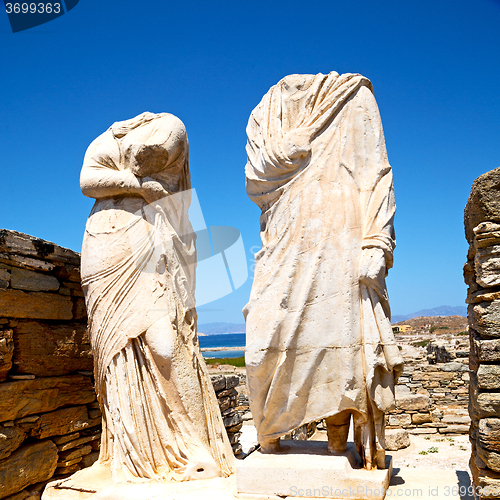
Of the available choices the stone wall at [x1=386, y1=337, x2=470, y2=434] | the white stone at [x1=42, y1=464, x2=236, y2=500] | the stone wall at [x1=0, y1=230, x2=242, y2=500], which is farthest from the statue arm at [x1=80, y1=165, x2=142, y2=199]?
the stone wall at [x1=386, y1=337, x2=470, y2=434]

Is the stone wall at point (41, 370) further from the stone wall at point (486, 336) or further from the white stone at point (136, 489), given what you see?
the stone wall at point (486, 336)

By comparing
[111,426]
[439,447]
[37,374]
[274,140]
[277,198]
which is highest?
[274,140]

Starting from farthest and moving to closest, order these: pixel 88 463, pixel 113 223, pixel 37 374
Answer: pixel 88 463 < pixel 37 374 < pixel 113 223

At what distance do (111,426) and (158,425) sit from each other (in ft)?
1.37

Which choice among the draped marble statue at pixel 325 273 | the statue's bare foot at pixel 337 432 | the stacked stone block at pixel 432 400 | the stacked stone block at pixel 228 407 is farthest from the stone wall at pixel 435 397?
the draped marble statue at pixel 325 273

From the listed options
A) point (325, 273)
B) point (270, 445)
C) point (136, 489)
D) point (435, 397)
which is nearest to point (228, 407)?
point (136, 489)

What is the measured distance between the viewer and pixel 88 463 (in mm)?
5016

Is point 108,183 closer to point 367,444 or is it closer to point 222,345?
point 367,444

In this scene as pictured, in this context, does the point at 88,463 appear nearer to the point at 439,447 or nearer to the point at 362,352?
the point at 362,352

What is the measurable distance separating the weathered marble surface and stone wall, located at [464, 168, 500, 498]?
5.64 ft

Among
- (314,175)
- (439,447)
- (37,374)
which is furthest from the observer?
(439,447)

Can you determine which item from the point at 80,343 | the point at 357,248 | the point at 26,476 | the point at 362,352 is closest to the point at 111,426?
the point at 26,476

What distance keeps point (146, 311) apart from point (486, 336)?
232 centimetres

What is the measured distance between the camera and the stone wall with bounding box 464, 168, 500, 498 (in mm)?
2672
